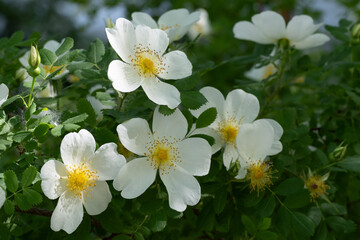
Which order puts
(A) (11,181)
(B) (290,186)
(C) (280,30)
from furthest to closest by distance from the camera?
(C) (280,30) → (B) (290,186) → (A) (11,181)

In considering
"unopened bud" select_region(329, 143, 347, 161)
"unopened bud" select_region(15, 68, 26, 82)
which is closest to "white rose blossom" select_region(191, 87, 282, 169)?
"unopened bud" select_region(329, 143, 347, 161)

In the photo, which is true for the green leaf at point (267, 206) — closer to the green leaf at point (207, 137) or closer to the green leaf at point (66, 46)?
the green leaf at point (207, 137)

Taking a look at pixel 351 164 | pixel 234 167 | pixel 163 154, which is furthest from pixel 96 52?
pixel 351 164

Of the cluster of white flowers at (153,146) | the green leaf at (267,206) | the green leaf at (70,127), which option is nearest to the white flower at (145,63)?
the cluster of white flowers at (153,146)

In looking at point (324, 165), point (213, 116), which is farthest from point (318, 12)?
point (213, 116)

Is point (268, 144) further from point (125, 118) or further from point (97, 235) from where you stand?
point (97, 235)

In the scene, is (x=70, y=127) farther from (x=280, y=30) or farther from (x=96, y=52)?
(x=280, y=30)
